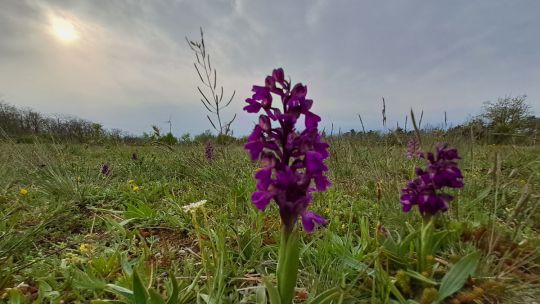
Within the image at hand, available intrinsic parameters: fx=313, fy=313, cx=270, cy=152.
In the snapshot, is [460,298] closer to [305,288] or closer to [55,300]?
[305,288]

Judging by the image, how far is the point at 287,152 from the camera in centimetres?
134

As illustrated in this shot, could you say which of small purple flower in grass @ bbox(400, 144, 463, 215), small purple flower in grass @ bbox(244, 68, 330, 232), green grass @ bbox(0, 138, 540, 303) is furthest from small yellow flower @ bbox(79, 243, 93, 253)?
small purple flower in grass @ bbox(400, 144, 463, 215)

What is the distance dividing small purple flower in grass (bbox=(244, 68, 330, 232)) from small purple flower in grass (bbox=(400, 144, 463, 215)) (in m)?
0.86

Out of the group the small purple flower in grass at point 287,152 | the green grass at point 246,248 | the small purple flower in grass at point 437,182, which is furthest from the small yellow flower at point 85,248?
the small purple flower in grass at point 437,182

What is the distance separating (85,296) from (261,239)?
122cm

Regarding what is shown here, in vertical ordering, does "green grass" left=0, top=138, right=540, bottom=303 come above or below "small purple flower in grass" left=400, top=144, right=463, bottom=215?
below

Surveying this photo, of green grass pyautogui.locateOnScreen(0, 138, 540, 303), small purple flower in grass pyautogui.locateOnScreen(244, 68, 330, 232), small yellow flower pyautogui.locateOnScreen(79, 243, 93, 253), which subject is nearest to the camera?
small purple flower in grass pyautogui.locateOnScreen(244, 68, 330, 232)

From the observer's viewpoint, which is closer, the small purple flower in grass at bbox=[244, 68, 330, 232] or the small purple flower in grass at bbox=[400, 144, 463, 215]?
the small purple flower in grass at bbox=[244, 68, 330, 232]

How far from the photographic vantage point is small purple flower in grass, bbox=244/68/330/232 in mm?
1306

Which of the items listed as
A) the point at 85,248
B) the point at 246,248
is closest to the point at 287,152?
the point at 246,248

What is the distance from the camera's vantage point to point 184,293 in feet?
5.90

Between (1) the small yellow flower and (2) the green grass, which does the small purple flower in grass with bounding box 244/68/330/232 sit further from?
(1) the small yellow flower

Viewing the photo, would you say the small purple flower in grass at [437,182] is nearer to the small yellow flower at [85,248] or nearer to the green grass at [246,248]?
the green grass at [246,248]

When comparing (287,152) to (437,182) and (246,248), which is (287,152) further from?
(246,248)
